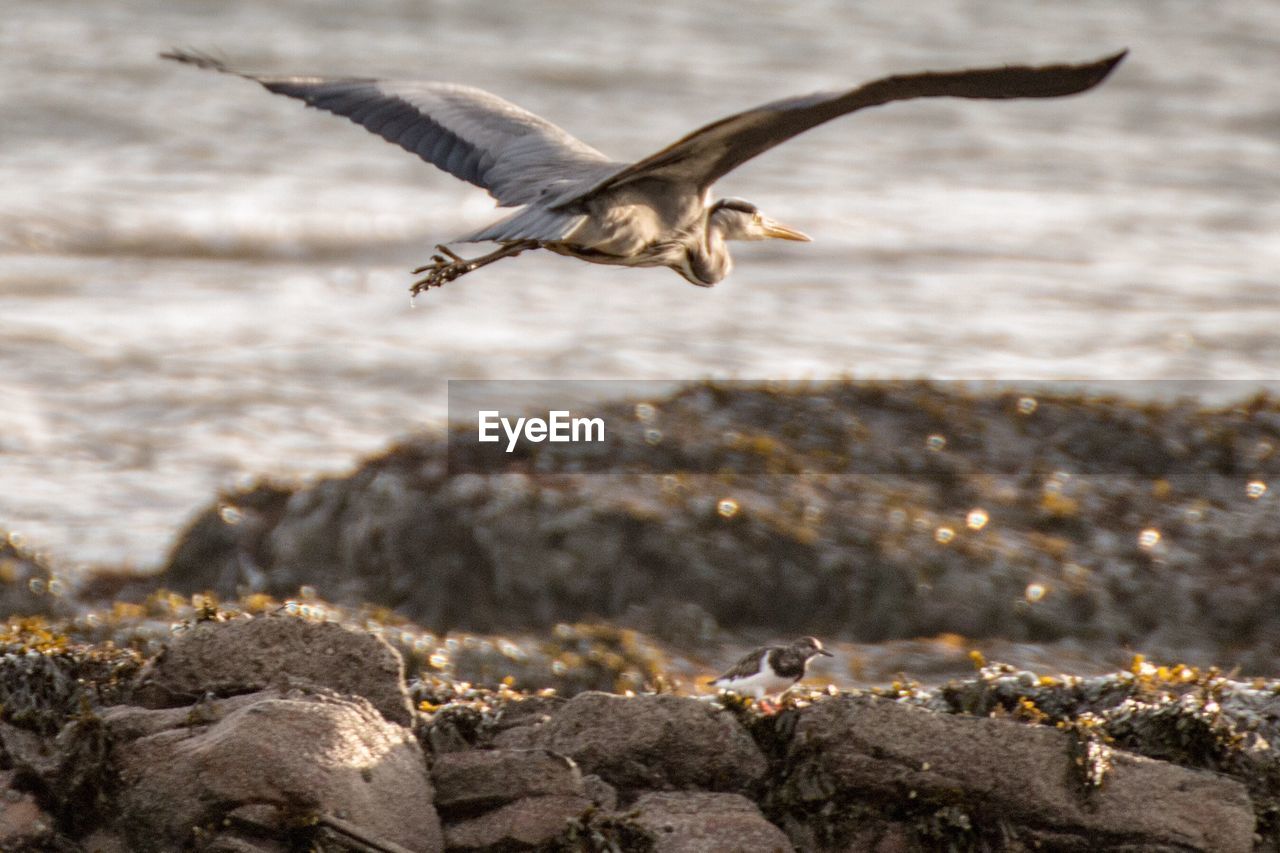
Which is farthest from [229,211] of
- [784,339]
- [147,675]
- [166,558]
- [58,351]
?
[147,675]

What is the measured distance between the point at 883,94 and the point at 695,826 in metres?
1.87

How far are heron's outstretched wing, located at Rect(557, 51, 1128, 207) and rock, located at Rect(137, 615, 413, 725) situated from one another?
1.63 m

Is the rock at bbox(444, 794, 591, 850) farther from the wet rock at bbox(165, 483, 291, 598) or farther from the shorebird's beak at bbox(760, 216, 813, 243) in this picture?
the wet rock at bbox(165, 483, 291, 598)

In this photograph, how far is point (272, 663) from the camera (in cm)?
469

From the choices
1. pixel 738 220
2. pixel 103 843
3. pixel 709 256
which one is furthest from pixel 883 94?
pixel 103 843

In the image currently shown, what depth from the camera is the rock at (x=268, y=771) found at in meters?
4.16

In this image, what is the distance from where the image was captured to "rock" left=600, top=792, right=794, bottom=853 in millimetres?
4371

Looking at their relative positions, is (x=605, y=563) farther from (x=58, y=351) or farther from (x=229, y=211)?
(x=229, y=211)

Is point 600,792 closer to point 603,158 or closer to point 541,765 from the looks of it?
point 541,765

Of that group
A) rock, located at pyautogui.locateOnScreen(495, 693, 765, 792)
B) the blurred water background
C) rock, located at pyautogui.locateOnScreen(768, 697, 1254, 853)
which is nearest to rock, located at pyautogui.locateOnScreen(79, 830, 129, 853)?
rock, located at pyautogui.locateOnScreen(495, 693, 765, 792)

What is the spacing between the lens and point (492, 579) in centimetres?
810

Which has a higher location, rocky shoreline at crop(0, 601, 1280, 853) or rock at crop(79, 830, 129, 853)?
rocky shoreline at crop(0, 601, 1280, 853)

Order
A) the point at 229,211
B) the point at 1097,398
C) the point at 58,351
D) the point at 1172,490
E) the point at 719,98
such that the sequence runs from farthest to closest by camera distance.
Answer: the point at 719,98 → the point at 229,211 → the point at 58,351 → the point at 1097,398 → the point at 1172,490

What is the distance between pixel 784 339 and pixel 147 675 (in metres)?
9.41
